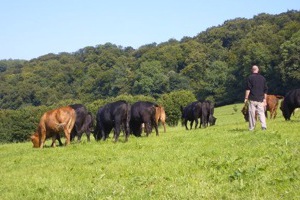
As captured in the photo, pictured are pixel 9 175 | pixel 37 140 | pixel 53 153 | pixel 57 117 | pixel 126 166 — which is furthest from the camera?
pixel 37 140

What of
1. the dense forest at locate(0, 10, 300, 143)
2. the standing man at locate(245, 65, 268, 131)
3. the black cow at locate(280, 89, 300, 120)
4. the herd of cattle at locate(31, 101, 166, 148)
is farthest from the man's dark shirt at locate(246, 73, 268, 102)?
the dense forest at locate(0, 10, 300, 143)

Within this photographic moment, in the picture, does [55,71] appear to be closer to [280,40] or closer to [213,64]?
[213,64]

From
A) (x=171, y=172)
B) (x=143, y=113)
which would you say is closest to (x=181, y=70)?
(x=143, y=113)

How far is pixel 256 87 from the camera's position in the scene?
16719 mm

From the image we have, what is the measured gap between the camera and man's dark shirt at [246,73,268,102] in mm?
16703

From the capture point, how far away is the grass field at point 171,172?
311 inches

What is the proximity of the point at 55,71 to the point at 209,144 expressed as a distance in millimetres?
132122

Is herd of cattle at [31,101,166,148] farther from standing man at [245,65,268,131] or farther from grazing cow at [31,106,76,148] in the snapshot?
standing man at [245,65,268,131]

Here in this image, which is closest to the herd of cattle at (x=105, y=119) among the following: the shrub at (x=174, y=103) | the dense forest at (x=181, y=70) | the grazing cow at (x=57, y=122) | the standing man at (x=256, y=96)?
the grazing cow at (x=57, y=122)

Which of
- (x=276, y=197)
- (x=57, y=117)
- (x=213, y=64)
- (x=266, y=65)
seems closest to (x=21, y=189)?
(x=276, y=197)

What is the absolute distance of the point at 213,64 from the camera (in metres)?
117

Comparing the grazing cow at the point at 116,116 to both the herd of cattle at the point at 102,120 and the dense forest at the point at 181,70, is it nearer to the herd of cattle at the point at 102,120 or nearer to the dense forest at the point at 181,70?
the herd of cattle at the point at 102,120

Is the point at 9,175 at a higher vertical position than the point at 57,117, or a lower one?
lower

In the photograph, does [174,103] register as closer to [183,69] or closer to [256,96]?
[183,69]
